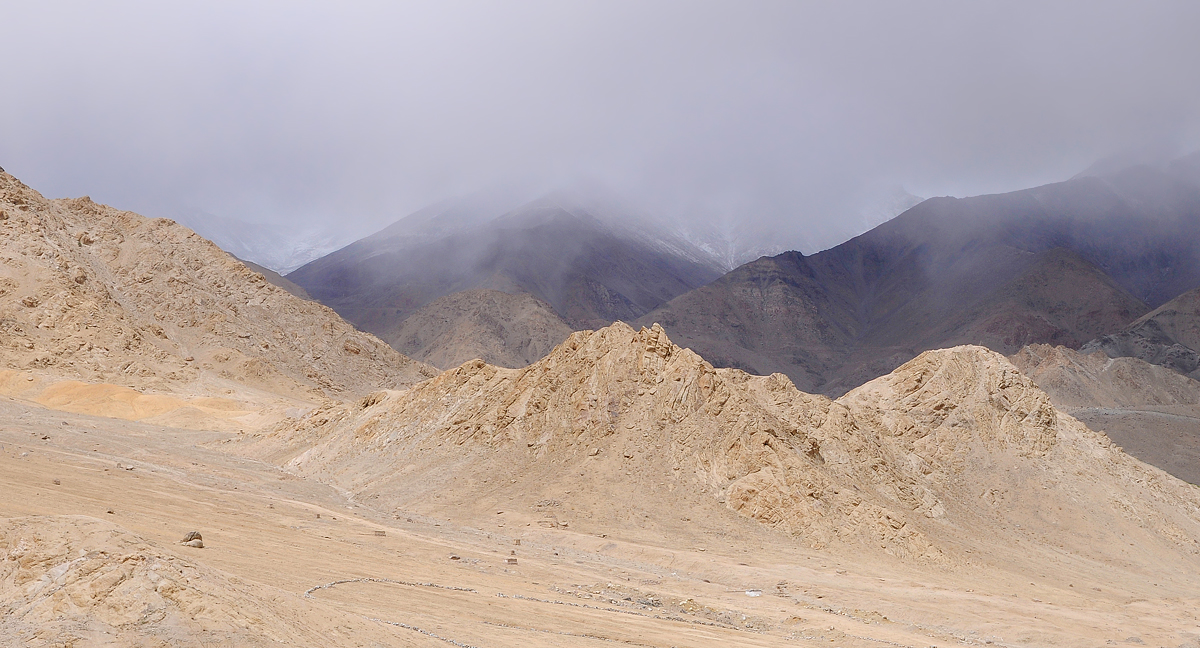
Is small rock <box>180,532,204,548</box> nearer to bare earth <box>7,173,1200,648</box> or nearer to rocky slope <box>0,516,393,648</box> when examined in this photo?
bare earth <box>7,173,1200,648</box>

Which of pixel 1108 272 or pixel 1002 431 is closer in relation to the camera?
pixel 1002 431

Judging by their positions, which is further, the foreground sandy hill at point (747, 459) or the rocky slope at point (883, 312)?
the rocky slope at point (883, 312)

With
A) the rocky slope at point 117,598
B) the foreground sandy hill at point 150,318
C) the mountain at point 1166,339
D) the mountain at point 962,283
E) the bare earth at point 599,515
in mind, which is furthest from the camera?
the mountain at point 962,283

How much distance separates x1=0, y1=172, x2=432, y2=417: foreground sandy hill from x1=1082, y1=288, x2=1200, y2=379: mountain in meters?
85.8

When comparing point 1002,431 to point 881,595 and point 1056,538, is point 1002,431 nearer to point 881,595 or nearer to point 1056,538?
point 1056,538

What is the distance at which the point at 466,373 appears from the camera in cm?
3734

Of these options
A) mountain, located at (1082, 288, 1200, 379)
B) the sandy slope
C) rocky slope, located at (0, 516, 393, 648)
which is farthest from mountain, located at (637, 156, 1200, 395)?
rocky slope, located at (0, 516, 393, 648)

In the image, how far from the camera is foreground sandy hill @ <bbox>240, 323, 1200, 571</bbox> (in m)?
27.9

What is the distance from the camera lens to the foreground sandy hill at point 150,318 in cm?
5906

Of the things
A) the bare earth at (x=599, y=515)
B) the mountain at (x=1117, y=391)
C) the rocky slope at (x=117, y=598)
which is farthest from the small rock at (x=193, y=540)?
the mountain at (x=1117, y=391)

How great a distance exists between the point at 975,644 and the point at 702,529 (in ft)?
31.8

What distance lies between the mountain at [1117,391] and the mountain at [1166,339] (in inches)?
506

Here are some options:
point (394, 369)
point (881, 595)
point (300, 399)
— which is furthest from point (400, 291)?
point (881, 595)

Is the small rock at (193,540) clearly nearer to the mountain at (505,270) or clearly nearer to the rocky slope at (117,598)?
the rocky slope at (117,598)
